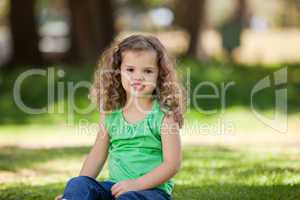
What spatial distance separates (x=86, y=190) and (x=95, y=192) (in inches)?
2.9

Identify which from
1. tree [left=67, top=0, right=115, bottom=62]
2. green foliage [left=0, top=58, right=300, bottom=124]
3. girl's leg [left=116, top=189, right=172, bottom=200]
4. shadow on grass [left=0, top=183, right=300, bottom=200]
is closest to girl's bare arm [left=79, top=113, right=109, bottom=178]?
girl's leg [left=116, top=189, right=172, bottom=200]

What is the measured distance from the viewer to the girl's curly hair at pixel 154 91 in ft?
14.8

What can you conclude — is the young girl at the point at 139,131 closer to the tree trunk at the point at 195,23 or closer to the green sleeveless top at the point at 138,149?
the green sleeveless top at the point at 138,149

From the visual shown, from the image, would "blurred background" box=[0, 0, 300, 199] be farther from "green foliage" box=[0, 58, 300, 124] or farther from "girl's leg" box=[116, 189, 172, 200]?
"girl's leg" box=[116, 189, 172, 200]

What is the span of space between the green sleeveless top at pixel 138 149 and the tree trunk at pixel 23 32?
43.8 feet

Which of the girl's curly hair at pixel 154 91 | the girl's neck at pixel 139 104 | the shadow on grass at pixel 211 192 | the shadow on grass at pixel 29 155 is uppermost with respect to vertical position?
the girl's curly hair at pixel 154 91

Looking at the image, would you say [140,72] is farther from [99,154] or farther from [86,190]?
[86,190]

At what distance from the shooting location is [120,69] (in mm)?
4711

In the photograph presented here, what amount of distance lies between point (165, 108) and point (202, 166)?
8.06 ft

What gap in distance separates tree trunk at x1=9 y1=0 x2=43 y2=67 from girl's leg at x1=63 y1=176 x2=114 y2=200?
44.4 feet

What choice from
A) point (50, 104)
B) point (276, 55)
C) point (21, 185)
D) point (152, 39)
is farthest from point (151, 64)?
point (276, 55)

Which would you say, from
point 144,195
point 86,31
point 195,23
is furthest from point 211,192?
point 195,23

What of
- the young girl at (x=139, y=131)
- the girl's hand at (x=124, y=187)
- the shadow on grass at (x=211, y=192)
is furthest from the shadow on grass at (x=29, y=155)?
the girl's hand at (x=124, y=187)

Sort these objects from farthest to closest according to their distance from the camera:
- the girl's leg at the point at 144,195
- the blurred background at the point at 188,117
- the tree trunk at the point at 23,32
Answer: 1. the tree trunk at the point at 23,32
2. the blurred background at the point at 188,117
3. the girl's leg at the point at 144,195
